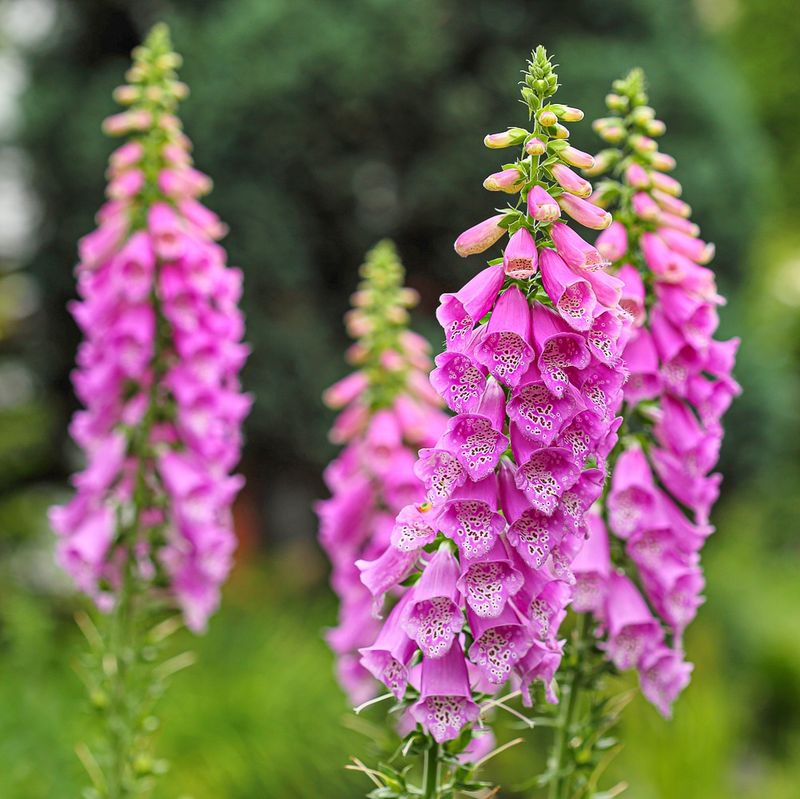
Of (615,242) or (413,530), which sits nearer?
(413,530)

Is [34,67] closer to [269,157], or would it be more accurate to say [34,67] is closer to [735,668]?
[269,157]

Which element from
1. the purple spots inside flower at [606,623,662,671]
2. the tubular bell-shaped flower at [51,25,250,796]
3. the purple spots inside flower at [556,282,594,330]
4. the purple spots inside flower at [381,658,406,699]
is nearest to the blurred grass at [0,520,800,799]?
the tubular bell-shaped flower at [51,25,250,796]

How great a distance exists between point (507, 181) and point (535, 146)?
0.07m

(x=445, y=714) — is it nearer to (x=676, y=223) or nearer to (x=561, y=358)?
(x=561, y=358)

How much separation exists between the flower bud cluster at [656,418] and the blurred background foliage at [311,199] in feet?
12.7

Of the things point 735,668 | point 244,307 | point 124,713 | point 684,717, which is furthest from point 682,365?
point 735,668

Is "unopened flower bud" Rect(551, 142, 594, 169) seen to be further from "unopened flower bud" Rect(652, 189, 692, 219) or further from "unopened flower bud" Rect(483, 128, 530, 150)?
"unopened flower bud" Rect(652, 189, 692, 219)

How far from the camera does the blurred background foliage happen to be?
21.7 ft

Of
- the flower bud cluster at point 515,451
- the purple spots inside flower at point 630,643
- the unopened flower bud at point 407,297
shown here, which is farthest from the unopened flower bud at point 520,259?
the unopened flower bud at point 407,297

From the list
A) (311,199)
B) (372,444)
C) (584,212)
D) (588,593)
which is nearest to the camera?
(584,212)

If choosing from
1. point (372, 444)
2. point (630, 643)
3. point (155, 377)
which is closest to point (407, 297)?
point (372, 444)

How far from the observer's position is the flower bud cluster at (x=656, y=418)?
1.72 meters

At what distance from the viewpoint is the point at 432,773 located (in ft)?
4.16

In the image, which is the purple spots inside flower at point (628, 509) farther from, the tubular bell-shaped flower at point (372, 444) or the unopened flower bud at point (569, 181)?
the tubular bell-shaped flower at point (372, 444)
